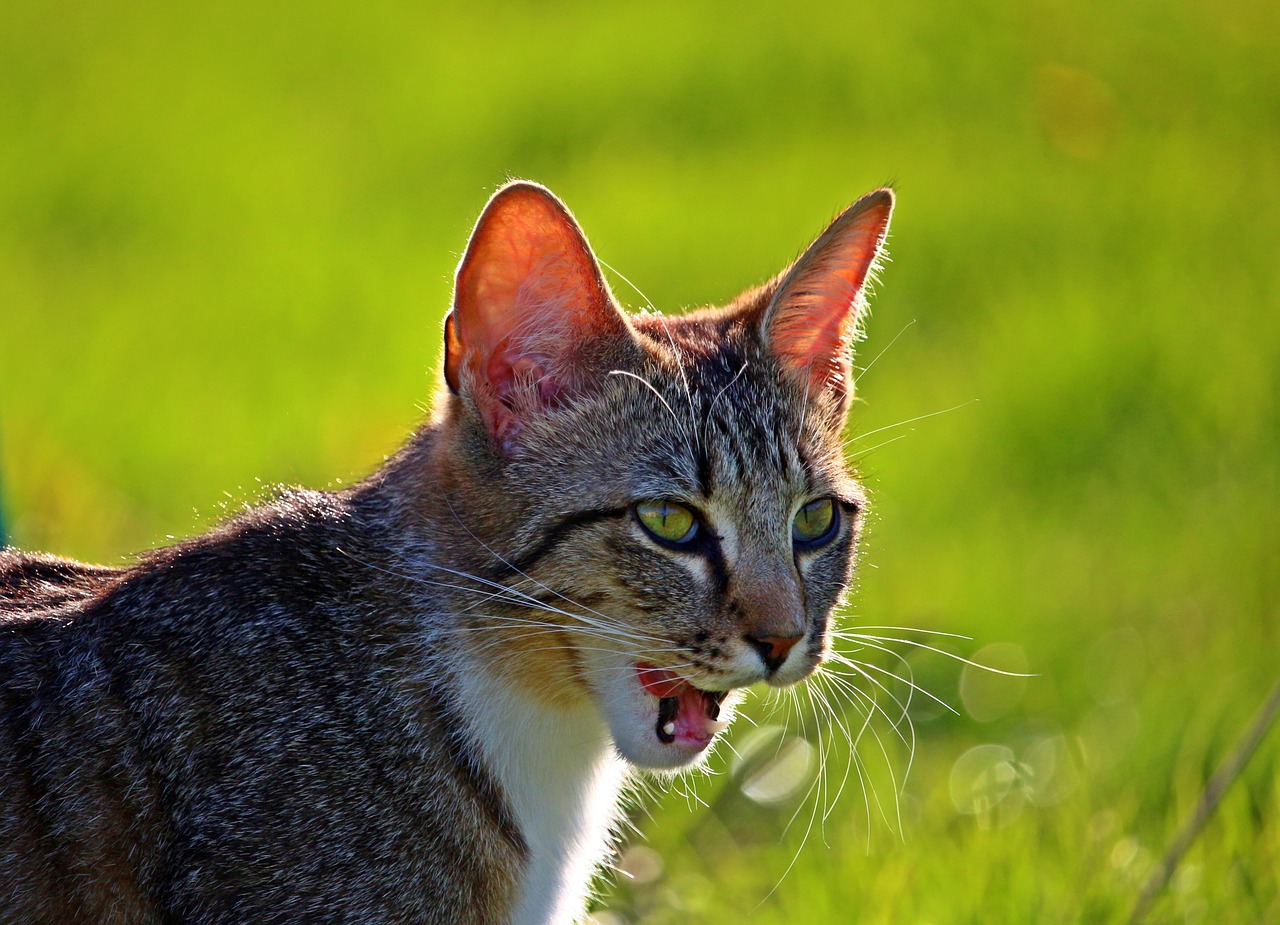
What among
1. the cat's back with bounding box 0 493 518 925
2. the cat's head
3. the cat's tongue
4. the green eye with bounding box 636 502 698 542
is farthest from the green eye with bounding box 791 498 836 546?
the cat's back with bounding box 0 493 518 925

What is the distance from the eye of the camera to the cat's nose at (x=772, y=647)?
265cm

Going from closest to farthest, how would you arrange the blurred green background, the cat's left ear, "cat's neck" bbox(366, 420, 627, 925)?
"cat's neck" bbox(366, 420, 627, 925) → the cat's left ear → the blurred green background

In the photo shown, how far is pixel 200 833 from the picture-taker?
8.41 feet

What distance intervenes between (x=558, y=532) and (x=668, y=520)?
229 mm

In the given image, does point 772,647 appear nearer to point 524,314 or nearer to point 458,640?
point 458,640

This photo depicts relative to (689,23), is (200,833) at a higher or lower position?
lower

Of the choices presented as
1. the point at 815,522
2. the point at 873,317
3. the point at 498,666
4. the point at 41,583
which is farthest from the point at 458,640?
the point at 873,317

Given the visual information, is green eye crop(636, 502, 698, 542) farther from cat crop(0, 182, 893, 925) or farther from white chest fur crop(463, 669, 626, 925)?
white chest fur crop(463, 669, 626, 925)

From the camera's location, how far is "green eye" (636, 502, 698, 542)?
Answer: 2.78m

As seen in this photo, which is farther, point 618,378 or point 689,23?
point 689,23

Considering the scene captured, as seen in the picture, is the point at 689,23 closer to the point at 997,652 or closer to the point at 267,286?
the point at 267,286

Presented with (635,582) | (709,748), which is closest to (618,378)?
(635,582)

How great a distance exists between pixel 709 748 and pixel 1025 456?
3543 millimetres

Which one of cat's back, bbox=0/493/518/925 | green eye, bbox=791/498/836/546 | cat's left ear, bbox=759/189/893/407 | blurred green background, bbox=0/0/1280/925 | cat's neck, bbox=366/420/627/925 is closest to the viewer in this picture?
cat's back, bbox=0/493/518/925
